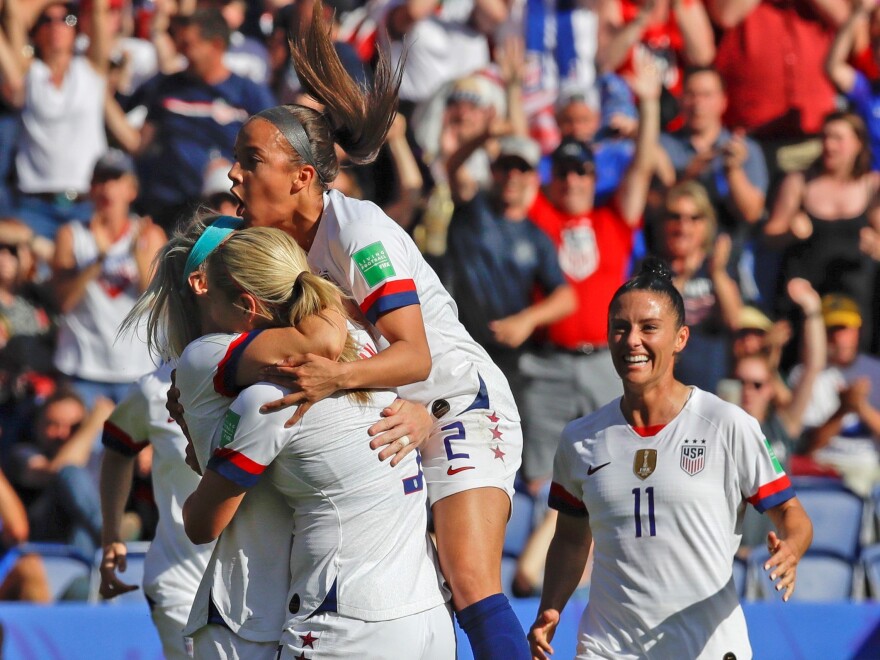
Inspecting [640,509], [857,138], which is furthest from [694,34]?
[640,509]

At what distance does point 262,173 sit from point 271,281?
608 mm

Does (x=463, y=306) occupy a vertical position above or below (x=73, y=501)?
above

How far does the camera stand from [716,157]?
338 inches

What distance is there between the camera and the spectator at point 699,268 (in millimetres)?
8023

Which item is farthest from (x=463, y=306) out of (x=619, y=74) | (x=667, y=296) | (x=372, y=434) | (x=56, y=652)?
(x=372, y=434)

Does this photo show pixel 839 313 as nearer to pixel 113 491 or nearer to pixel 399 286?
pixel 113 491

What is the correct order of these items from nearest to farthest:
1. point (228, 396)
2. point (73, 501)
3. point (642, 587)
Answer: point (228, 396)
point (642, 587)
point (73, 501)

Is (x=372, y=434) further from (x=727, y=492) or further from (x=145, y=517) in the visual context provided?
(x=145, y=517)

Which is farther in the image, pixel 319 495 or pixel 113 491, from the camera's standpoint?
pixel 113 491

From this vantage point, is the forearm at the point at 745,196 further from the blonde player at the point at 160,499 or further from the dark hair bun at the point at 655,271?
the blonde player at the point at 160,499

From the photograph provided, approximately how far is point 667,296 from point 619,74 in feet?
16.0

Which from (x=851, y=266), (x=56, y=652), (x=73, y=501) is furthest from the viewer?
(x=851, y=266)

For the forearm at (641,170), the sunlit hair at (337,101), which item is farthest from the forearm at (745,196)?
the sunlit hair at (337,101)

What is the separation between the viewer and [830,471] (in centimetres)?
793
